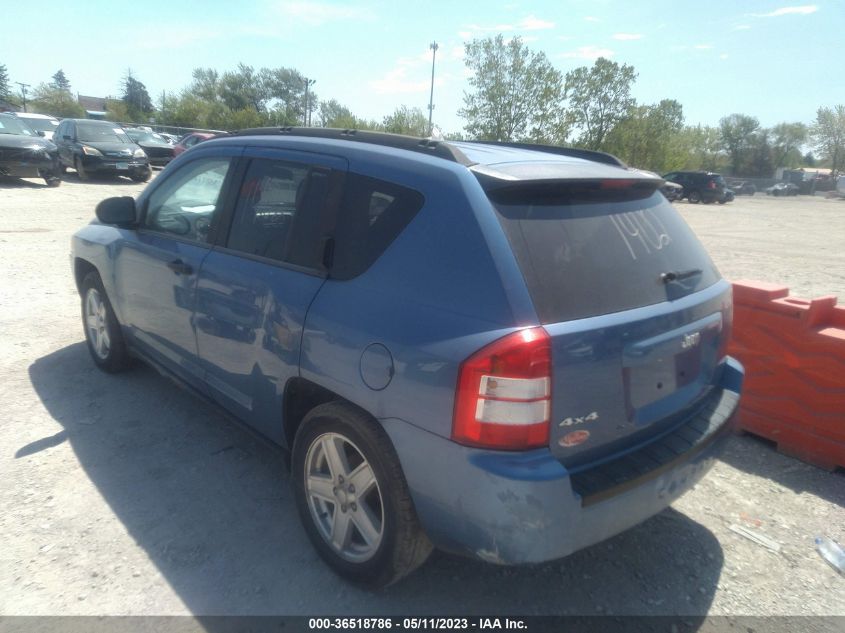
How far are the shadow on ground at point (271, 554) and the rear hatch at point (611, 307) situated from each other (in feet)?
2.48

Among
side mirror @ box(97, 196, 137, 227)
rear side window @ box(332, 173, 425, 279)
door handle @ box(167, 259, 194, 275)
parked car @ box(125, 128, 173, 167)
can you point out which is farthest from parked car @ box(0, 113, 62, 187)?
rear side window @ box(332, 173, 425, 279)

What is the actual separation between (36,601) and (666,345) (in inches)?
109

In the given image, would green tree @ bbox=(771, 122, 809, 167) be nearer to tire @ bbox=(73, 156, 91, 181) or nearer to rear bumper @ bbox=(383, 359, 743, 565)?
tire @ bbox=(73, 156, 91, 181)

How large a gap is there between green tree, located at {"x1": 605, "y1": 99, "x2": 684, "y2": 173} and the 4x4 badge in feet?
136

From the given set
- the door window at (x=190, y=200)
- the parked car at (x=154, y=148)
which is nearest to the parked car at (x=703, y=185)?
the parked car at (x=154, y=148)

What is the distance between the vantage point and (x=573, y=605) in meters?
2.61

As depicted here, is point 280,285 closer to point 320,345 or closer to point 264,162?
point 320,345

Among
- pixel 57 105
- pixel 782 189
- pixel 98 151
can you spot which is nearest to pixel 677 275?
pixel 98 151

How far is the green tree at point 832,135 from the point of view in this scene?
77000 mm

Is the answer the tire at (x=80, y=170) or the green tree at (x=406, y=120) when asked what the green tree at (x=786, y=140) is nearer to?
the green tree at (x=406, y=120)

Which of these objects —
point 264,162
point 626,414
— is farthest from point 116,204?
point 626,414

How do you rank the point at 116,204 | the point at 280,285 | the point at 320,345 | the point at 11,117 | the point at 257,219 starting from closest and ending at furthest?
the point at 320,345, the point at 280,285, the point at 257,219, the point at 116,204, the point at 11,117

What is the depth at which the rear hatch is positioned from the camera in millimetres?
2139

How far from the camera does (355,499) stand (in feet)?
8.40
